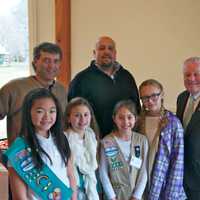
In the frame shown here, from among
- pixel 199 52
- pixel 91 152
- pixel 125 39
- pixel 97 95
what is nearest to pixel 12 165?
pixel 91 152

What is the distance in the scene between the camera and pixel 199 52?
130 inches

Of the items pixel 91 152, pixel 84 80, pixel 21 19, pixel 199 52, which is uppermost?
pixel 21 19

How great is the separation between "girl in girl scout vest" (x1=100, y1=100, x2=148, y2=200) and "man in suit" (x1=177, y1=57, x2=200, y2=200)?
0.90 ft

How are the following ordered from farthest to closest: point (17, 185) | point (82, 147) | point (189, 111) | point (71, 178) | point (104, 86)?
point (104, 86)
point (189, 111)
point (82, 147)
point (71, 178)
point (17, 185)

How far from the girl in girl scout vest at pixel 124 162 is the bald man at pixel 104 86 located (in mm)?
334

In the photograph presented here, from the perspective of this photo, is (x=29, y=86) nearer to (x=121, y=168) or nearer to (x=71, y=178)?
(x=71, y=178)

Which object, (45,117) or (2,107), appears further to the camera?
(2,107)

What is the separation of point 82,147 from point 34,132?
38cm

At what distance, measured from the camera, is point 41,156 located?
5.57 feet

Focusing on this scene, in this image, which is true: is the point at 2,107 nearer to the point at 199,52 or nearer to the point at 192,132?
the point at 192,132

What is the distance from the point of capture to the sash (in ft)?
5.37

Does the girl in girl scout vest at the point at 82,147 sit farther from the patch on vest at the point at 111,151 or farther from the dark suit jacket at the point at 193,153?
the dark suit jacket at the point at 193,153

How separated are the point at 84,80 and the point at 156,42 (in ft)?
4.64

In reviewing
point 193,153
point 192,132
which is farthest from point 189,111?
point 193,153
